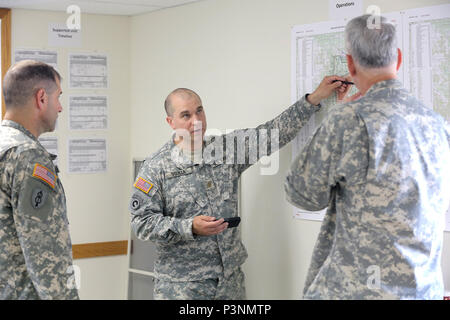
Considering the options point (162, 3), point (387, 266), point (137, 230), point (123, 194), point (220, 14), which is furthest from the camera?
point (123, 194)

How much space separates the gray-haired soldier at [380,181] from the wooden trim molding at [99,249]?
92.2 inches

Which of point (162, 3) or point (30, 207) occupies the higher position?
point (162, 3)

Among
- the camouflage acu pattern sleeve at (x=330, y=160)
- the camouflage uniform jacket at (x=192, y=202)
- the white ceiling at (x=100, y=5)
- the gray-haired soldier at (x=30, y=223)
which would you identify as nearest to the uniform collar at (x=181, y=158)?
the camouflage uniform jacket at (x=192, y=202)

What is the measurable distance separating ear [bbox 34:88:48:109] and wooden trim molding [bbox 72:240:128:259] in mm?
1865

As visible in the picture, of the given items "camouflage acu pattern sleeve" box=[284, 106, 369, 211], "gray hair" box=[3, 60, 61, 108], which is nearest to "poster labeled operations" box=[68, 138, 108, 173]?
Result: "gray hair" box=[3, 60, 61, 108]

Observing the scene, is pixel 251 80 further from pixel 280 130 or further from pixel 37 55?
pixel 37 55

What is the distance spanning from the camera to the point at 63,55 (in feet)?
12.4

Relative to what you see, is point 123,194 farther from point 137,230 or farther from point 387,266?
point 387,266

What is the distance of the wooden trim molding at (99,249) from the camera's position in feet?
Result: 12.5

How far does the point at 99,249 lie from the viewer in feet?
12.8

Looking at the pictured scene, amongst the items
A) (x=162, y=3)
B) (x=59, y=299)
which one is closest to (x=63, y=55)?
(x=162, y=3)

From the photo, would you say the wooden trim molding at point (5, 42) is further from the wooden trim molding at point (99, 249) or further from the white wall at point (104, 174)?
the wooden trim molding at point (99, 249)

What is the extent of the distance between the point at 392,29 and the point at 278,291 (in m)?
1.71

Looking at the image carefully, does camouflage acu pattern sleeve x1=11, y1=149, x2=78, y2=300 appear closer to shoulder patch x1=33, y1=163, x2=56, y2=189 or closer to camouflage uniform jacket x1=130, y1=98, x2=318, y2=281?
shoulder patch x1=33, y1=163, x2=56, y2=189
